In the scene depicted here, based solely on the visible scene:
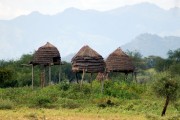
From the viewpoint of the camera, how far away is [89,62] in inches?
1382

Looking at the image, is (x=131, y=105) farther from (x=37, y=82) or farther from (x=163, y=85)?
(x=37, y=82)

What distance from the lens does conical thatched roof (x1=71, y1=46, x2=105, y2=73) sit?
115ft

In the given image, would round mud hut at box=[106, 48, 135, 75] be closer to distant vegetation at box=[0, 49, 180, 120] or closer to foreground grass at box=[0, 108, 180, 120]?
distant vegetation at box=[0, 49, 180, 120]

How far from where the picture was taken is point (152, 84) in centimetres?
2434

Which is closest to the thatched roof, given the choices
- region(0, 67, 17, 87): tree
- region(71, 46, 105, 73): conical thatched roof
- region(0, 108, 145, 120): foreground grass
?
region(71, 46, 105, 73): conical thatched roof

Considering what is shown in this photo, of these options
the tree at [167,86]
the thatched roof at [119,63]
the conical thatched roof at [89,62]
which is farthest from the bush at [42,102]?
the thatched roof at [119,63]

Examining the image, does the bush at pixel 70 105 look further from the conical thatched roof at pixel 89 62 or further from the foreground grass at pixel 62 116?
the conical thatched roof at pixel 89 62

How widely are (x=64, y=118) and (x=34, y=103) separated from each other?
25.8ft

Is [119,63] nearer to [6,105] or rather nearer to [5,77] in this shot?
[5,77]

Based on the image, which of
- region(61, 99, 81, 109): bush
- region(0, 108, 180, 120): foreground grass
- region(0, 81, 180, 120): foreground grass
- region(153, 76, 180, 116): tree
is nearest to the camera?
region(0, 108, 180, 120): foreground grass

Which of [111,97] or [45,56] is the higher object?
[45,56]

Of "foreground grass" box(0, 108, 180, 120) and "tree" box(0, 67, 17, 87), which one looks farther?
"tree" box(0, 67, 17, 87)

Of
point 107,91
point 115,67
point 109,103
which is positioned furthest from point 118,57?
point 109,103

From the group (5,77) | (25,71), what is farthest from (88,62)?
(25,71)
